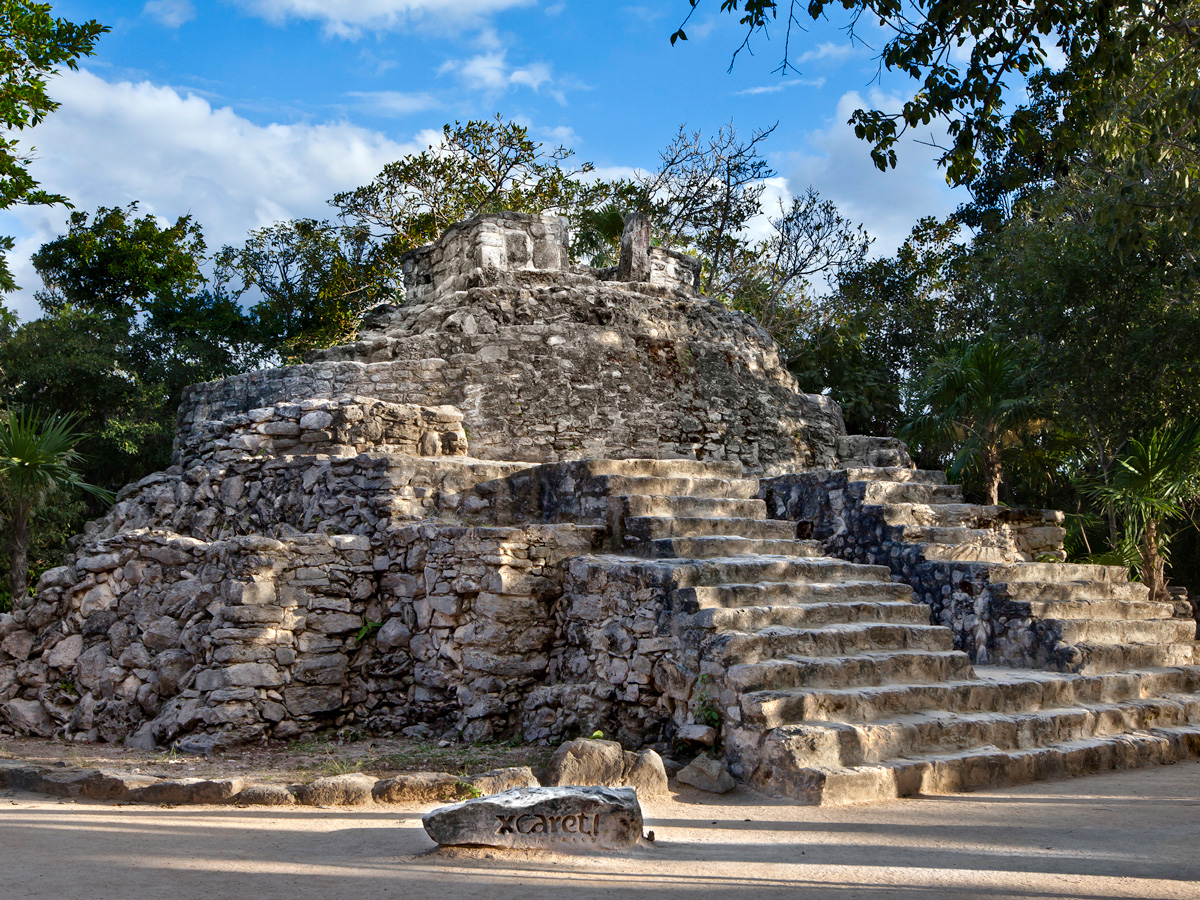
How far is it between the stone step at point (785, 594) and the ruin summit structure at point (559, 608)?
0.02 meters

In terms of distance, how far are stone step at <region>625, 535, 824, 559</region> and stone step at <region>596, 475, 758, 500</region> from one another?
1.84 ft

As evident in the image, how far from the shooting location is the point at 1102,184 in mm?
12070

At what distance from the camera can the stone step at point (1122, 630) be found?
634 centimetres

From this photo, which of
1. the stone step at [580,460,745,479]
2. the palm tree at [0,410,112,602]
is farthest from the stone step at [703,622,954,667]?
the palm tree at [0,410,112,602]

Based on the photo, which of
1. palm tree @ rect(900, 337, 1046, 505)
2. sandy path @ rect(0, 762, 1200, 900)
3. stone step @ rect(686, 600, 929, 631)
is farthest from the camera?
palm tree @ rect(900, 337, 1046, 505)

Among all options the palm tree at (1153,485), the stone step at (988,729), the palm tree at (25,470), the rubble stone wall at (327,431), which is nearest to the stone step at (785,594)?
the stone step at (988,729)

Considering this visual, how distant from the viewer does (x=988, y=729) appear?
522cm

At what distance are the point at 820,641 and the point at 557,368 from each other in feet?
15.6

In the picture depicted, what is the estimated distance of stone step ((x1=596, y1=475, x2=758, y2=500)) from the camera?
7004 millimetres

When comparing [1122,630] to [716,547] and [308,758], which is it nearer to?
[716,547]

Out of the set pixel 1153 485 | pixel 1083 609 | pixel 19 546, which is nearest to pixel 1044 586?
pixel 1083 609

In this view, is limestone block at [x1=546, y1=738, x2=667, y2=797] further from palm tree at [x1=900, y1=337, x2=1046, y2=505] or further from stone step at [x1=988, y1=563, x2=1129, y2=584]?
palm tree at [x1=900, y1=337, x2=1046, y2=505]

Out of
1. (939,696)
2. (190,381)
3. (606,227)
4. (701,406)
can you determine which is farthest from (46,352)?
(939,696)

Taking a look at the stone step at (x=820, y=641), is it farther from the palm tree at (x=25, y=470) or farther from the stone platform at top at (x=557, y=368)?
→ the palm tree at (x=25, y=470)
